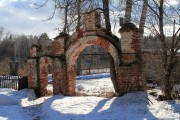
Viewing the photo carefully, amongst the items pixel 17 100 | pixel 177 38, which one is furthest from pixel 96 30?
pixel 17 100

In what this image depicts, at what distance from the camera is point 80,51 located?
1491cm

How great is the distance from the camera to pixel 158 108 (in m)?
10.3

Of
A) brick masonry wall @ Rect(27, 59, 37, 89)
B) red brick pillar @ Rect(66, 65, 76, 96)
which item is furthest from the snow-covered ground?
brick masonry wall @ Rect(27, 59, 37, 89)

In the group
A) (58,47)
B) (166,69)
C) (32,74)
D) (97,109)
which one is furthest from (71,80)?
(166,69)

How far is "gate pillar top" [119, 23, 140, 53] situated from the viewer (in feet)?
41.4

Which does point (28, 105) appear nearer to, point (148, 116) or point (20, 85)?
point (20, 85)

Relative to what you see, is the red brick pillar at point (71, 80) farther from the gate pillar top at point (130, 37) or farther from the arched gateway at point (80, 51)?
the gate pillar top at point (130, 37)

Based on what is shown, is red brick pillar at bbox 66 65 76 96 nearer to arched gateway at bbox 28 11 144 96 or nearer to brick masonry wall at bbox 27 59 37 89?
arched gateway at bbox 28 11 144 96

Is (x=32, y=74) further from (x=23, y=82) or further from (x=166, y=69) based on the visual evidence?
(x=166, y=69)

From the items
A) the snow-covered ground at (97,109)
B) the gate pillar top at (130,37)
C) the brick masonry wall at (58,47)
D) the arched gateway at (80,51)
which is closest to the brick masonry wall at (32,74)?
the arched gateway at (80,51)

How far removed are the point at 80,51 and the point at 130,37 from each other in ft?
9.90

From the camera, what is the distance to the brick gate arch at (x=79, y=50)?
528 inches

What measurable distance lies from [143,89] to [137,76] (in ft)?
1.78

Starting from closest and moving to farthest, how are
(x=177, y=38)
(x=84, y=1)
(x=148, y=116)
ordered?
(x=148, y=116) → (x=177, y=38) → (x=84, y=1)
